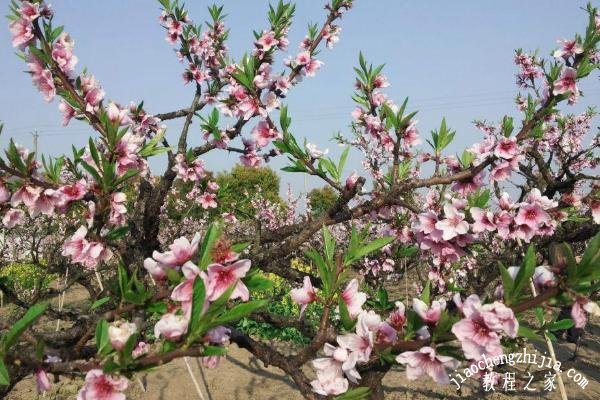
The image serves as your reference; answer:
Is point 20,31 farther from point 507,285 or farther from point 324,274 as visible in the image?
point 507,285

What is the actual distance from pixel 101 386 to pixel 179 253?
378 millimetres

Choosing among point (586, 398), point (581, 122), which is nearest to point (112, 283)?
point (586, 398)

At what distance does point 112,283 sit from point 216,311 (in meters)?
0.70

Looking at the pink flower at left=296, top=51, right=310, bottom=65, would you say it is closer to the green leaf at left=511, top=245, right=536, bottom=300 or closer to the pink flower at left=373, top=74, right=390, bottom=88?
the pink flower at left=373, top=74, right=390, bottom=88

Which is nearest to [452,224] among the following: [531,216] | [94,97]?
[531,216]

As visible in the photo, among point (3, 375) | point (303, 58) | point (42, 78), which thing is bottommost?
point (3, 375)

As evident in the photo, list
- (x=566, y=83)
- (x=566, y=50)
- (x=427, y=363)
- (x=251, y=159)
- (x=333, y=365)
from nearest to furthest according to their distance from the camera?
(x=427, y=363)
(x=333, y=365)
(x=566, y=83)
(x=566, y=50)
(x=251, y=159)

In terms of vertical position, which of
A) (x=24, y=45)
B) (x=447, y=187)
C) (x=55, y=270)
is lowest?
(x=55, y=270)

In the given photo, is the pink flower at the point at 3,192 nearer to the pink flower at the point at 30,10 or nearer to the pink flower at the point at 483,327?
the pink flower at the point at 30,10

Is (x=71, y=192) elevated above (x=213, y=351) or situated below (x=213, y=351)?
above

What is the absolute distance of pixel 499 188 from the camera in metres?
6.07

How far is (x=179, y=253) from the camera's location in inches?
47.4

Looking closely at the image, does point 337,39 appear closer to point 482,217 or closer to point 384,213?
point 384,213

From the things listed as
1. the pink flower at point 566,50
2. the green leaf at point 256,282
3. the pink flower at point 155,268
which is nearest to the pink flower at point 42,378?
the pink flower at point 155,268
